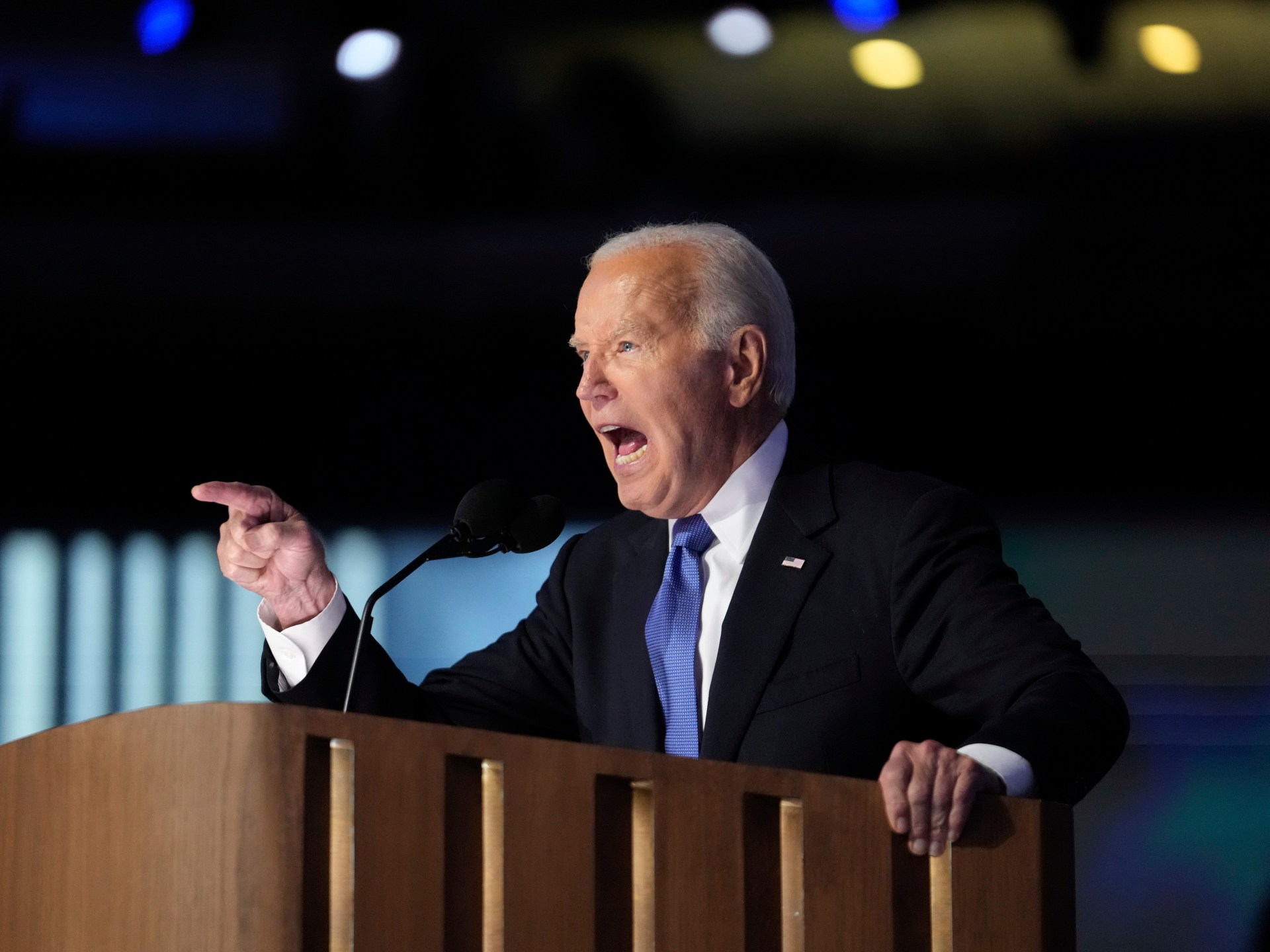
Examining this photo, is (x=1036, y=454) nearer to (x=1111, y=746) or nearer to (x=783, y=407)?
(x=783, y=407)

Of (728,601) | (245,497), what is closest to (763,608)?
(728,601)

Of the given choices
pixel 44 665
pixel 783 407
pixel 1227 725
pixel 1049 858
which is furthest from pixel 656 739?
pixel 44 665

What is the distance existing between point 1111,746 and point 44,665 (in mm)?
3254

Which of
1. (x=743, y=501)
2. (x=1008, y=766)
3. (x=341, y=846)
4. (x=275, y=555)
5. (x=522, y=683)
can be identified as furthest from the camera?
(x=522, y=683)

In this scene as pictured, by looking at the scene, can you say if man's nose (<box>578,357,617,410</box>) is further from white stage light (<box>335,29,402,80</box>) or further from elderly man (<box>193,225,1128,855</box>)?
white stage light (<box>335,29,402,80</box>)

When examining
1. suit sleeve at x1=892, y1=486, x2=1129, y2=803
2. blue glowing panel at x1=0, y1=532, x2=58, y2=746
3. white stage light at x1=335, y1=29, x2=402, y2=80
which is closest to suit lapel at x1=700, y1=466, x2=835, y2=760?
suit sleeve at x1=892, y1=486, x2=1129, y2=803

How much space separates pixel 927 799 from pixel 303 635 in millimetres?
846

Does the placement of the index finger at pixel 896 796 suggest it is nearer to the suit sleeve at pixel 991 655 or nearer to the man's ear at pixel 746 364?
the suit sleeve at pixel 991 655

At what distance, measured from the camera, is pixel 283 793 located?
3.49 ft

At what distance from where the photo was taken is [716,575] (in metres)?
1.85

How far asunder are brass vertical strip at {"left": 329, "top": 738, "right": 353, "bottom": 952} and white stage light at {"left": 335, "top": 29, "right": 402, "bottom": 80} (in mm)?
3218

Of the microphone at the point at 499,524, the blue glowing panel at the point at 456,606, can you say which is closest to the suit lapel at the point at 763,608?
the microphone at the point at 499,524

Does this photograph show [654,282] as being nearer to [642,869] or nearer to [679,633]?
[679,633]

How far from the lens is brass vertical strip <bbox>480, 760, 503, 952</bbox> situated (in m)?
1.11
